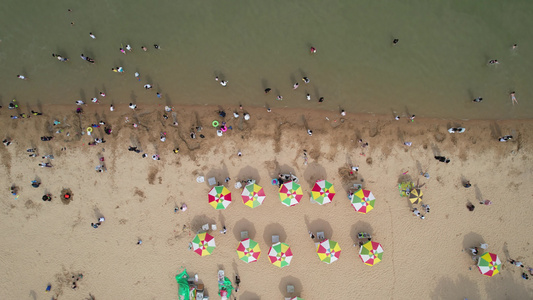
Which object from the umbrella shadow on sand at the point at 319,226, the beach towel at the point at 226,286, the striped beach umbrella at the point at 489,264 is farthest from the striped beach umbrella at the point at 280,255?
the striped beach umbrella at the point at 489,264

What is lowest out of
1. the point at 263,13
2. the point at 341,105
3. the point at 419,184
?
the point at 419,184

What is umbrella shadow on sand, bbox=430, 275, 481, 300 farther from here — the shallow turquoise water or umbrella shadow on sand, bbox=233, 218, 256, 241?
umbrella shadow on sand, bbox=233, 218, 256, 241

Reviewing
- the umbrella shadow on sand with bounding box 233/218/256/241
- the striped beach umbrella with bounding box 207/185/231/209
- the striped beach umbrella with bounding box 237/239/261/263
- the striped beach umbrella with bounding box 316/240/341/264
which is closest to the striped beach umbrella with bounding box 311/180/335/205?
the striped beach umbrella with bounding box 316/240/341/264

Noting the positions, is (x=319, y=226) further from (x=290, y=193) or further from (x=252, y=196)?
(x=252, y=196)

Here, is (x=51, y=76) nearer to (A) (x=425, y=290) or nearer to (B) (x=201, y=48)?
(B) (x=201, y=48)

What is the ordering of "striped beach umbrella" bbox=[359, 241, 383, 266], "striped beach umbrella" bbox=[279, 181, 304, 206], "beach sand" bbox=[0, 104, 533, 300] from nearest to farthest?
"striped beach umbrella" bbox=[279, 181, 304, 206], "striped beach umbrella" bbox=[359, 241, 383, 266], "beach sand" bbox=[0, 104, 533, 300]

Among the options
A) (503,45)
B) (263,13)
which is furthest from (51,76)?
(503,45)

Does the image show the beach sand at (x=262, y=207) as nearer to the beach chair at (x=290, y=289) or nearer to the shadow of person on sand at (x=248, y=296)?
the shadow of person on sand at (x=248, y=296)
